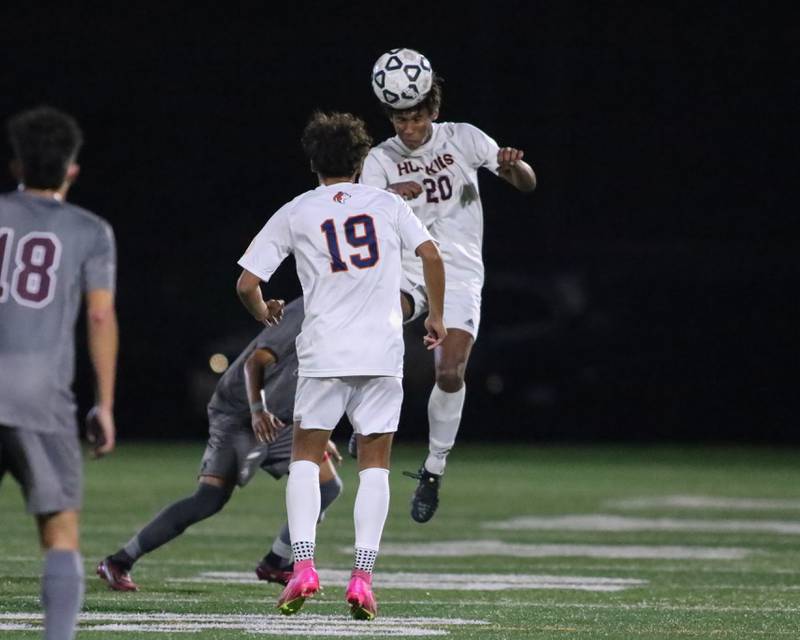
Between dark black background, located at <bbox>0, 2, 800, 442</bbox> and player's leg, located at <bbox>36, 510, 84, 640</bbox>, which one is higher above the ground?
dark black background, located at <bbox>0, 2, 800, 442</bbox>

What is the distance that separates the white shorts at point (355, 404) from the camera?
25.4 feet

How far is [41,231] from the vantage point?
5.91m

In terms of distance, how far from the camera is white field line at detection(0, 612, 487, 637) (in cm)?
721

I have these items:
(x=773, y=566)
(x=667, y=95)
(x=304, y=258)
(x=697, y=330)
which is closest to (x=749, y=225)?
(x=667, y=95)

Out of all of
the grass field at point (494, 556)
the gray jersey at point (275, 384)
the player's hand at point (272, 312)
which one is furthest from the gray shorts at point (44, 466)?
the gray jersey at point (275, 384)

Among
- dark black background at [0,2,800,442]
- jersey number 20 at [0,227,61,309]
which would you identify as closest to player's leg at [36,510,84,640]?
jersey number 20 at [0,227,61,309]

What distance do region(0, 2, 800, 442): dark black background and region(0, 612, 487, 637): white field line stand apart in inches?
639

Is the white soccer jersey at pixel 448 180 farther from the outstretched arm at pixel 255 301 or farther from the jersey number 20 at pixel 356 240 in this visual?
the jersey number 20 at pixel 356 240

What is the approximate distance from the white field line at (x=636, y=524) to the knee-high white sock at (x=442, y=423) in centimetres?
368

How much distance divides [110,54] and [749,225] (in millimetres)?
9825

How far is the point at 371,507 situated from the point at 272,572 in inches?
72.1

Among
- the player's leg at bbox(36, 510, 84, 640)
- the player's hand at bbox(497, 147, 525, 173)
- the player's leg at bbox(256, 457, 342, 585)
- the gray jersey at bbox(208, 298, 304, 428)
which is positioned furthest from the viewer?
the player's leg at bbox(256, 457, 342, 585)

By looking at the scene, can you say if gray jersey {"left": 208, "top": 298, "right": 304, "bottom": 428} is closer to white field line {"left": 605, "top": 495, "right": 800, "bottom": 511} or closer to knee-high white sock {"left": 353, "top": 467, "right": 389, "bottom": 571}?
knee-high white sock {"left": 353, "top": 467, "right": 389, "bottom": 571}

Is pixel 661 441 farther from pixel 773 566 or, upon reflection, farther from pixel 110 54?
pixel 773 566
